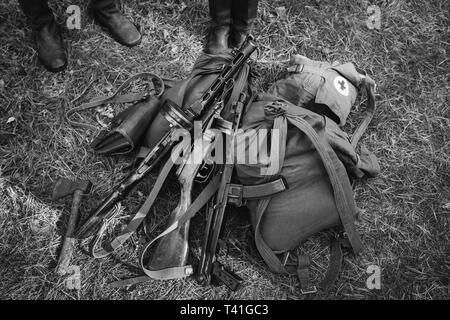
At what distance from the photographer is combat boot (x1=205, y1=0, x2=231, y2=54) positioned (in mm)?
3777

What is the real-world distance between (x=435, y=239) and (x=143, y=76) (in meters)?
2.94

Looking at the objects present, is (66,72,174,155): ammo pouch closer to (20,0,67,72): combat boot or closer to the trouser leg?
(20,0,67,72): combat boot

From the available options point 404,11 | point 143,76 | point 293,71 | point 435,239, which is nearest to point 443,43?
point 404,11

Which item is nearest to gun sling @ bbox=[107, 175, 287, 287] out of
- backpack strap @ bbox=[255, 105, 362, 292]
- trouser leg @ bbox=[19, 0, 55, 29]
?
backpack strap @ bbox=[255, 105, 362, 292]

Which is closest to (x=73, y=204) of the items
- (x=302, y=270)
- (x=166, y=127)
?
(x=166, y=127)

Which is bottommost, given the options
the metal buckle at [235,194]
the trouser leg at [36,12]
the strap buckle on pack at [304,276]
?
the strap buckle on pack at [304,276]

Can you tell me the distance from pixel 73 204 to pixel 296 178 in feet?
5.92

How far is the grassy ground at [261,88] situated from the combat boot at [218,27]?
7.8 inches

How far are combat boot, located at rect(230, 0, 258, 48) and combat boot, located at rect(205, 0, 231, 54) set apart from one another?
6cm

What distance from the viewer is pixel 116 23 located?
4023 mm

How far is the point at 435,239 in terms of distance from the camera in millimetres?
3492

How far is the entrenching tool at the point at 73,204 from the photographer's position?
10.9 ft

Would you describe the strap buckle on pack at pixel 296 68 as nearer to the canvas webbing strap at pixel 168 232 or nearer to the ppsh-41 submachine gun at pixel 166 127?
the ppsh-41 submachine gun at pixel 166 127

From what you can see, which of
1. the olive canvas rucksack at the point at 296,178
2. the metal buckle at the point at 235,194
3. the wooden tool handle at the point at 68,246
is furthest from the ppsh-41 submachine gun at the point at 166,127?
the metal buckle at the point at 235,194
